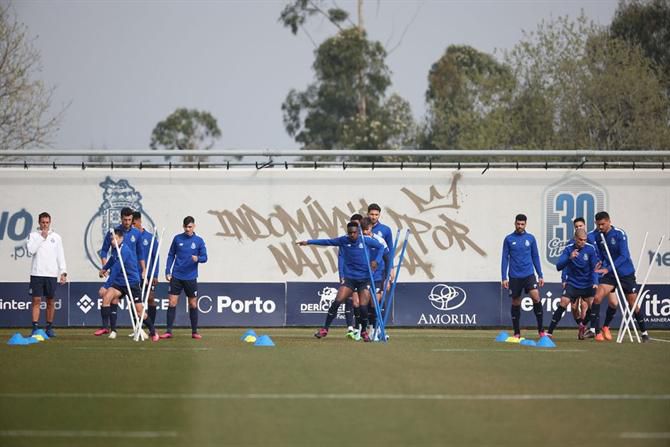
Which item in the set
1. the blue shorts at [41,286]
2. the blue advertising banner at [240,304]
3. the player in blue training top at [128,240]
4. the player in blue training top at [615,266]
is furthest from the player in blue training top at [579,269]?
the blue shorts at [41,286]

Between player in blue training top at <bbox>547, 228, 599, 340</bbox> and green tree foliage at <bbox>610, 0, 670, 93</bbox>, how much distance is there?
53.3 m

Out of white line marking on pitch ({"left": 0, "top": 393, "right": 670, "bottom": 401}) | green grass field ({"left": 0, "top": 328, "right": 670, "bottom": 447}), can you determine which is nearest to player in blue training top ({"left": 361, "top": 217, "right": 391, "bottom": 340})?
green grass field ({"left": 0, "top": 328, "right": 670, "bottom": 447})

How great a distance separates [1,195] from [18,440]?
18.8 meters

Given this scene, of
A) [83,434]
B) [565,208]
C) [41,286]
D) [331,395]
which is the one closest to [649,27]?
[565,208]

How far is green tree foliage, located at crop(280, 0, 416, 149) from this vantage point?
7606 centimetres

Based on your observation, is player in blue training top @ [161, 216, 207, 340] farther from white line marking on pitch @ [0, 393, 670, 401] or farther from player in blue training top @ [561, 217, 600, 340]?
white line marking on pitch @ [0, 393, 670, 401]

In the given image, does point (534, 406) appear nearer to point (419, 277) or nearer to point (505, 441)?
point (505, 441)

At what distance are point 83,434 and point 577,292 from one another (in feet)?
51.7

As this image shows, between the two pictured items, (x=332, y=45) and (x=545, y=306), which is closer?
(x=545, y=306)

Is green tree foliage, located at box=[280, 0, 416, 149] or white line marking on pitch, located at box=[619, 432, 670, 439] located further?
green tree foliage, located at box=[280, 0, 416, 149]

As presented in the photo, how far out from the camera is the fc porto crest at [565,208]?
28375 millimetres

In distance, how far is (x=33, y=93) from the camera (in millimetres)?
41062

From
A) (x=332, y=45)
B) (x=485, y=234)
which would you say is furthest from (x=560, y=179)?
(x=332, y=45)

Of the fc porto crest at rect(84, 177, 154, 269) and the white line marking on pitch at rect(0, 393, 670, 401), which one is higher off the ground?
the fc porto crest at rect(84, 177, 154, 269)
